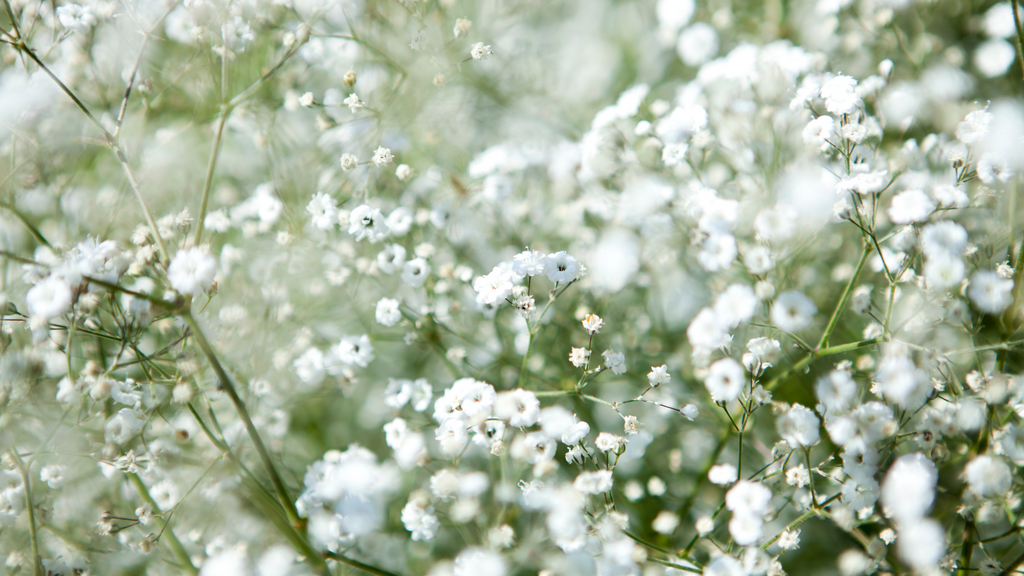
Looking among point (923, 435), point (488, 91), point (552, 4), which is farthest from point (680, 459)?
point (552, 4)

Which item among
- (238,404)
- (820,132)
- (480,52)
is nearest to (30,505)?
(238,404)

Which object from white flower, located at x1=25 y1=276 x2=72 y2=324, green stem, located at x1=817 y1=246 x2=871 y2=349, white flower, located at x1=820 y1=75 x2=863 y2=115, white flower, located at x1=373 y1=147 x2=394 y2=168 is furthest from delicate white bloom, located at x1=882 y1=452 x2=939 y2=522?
white flower, located at x1=25 y1=276 x2=72 y2=324

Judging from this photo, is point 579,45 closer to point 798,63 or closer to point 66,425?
point 798,63

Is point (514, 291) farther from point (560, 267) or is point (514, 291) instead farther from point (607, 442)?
point (607, 442)

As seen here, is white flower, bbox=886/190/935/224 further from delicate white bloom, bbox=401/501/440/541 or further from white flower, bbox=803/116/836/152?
delicate white bloom, bbox=401/501/440/541

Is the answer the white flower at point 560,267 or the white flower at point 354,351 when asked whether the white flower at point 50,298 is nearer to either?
the white flower at point 354,351
